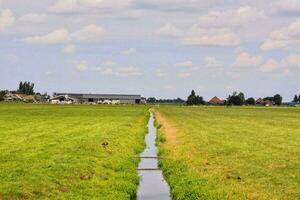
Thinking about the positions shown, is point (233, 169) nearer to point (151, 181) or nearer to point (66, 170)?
point (151, 181)

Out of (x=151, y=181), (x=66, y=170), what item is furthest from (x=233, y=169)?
(x=66, y=170)

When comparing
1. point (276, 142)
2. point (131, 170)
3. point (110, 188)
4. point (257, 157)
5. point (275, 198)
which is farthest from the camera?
point (276, 142)

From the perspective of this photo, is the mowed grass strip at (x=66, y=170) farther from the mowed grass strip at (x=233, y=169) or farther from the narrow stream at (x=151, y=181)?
the mowed grass strip at (x=233, y=169)

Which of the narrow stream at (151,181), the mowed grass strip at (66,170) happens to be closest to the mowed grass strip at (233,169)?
the narrow stream at (151,181)

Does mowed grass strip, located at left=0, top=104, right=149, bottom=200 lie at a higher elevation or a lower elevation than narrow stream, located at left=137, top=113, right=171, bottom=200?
higher

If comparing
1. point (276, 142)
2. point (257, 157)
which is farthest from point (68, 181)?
point (276, 142)

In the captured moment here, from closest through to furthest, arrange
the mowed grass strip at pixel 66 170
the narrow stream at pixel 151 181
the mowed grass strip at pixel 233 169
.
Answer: the mowed grass strip at pixel 66 170 → the mowed grass strip at pixel 233 169 → the narrow stream at pixel 151 181

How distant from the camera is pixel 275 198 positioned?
57.4 feet

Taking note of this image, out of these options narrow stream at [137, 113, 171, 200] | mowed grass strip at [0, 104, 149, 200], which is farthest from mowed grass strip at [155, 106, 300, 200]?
mowed grass strip at [0, 104, 149, 200]

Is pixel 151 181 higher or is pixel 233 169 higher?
pixel 233 169

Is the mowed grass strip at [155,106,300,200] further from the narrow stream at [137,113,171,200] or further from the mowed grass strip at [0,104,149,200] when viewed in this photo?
the mowed grass strip at [0,104,149,200]

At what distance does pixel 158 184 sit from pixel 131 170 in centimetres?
327

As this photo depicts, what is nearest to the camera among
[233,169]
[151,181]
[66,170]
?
[66,170]

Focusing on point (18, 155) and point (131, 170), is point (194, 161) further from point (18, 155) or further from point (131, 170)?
point (18, 155)
